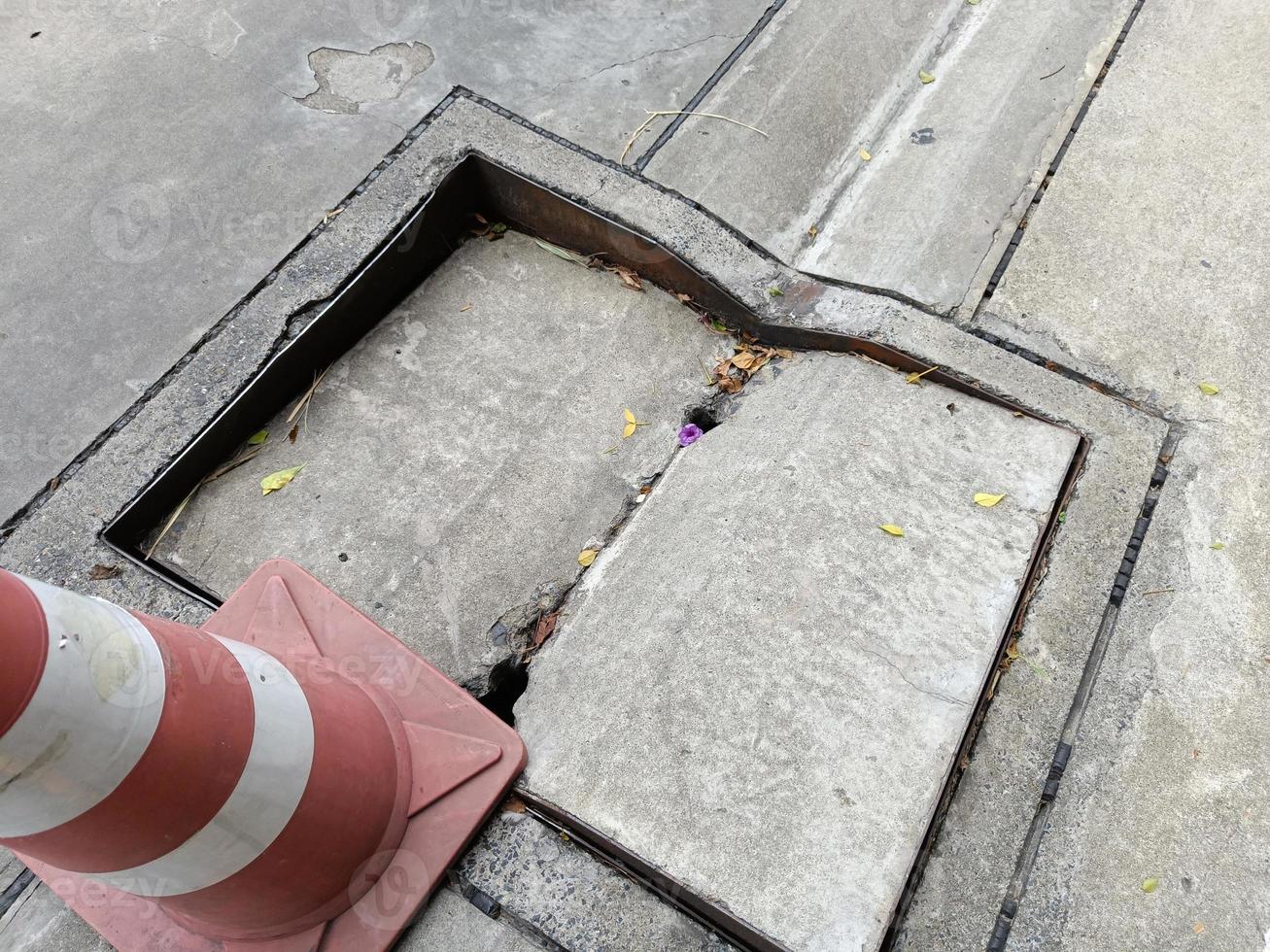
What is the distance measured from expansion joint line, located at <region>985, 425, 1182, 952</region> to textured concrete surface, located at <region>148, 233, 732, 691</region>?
126 cm

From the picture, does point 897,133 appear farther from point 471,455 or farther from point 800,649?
point 800,649

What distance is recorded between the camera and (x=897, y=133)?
3.27 metres

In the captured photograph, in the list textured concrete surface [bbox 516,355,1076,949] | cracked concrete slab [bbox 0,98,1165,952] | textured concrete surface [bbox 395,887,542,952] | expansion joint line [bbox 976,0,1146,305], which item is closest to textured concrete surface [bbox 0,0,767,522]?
cracked concrete slab [bbox 0,98,1165,952]

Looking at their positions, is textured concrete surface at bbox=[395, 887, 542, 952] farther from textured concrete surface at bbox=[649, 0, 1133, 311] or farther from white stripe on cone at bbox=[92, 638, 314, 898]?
textured concrete surface at bbox=[649, 0, 1133, 311]

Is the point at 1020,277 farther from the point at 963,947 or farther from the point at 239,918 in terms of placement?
the point at 239,918

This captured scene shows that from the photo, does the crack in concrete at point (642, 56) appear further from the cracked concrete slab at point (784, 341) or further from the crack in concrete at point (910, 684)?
the crack in concrete at point (910, 684)

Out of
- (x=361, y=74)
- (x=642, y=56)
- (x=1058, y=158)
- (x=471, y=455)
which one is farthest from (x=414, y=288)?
(x=1058, y=158)

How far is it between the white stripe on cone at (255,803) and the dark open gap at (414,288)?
67 centimetres

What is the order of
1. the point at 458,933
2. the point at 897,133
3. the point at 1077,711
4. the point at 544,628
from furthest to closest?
the point at 897,133
the point at 544,628
the point at 1077,711
the point at 458,933

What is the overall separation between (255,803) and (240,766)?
9 cm

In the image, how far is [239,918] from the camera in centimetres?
164

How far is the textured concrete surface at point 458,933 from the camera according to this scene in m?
1.87

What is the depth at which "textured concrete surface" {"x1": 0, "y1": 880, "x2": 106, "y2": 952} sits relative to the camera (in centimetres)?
190

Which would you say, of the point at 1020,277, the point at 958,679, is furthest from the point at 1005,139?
the point at 958,679
